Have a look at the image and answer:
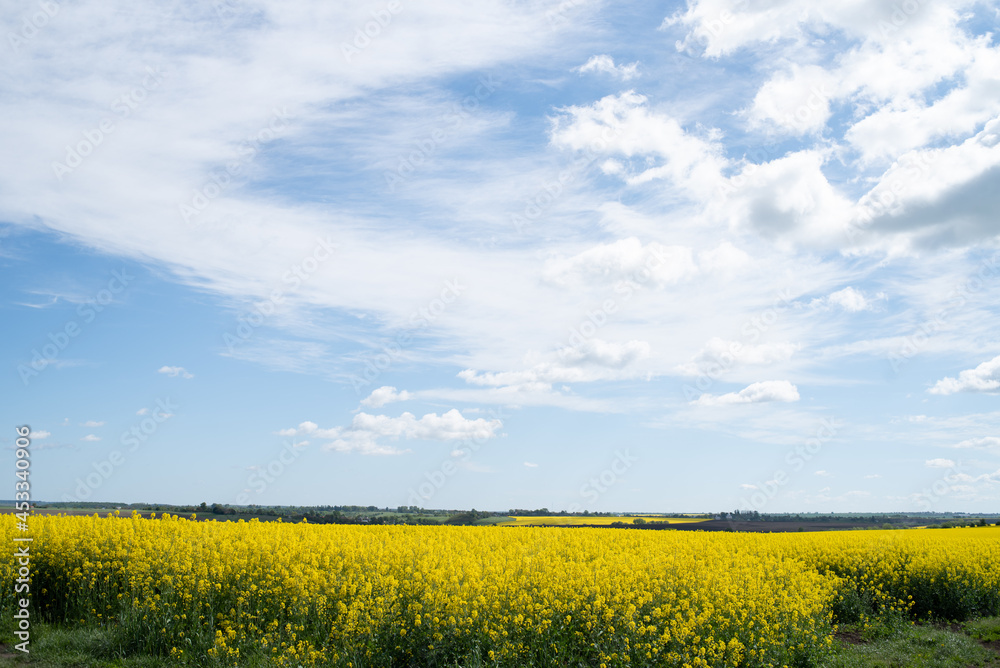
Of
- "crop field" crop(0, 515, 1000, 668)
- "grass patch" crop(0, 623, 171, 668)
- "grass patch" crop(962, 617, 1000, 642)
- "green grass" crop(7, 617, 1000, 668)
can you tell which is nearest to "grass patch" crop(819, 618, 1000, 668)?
"green grass" crop(7, 617, 1000, 668)

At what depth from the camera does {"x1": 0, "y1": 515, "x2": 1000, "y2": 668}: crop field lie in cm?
852

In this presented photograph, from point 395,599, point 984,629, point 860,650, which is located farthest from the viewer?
point 984,629

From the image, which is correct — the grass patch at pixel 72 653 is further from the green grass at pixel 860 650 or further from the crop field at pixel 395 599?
the crop field at pixel 395 599

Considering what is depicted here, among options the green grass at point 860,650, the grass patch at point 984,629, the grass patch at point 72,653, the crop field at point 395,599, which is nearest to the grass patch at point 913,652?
the green grass at point 860,650

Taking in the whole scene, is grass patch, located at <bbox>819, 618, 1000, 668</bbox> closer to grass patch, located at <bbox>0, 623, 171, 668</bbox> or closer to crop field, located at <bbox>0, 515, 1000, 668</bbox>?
crop field, located at <bbox>0, 515, 1000, 668</bbox>

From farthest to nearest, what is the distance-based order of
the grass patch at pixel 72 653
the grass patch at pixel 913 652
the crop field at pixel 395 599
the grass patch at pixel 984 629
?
the grass patch at pixel 984 629, the grass patch at pixel 913 652, the grass patch at pixel 72 653, the crop field at pixel 395 599

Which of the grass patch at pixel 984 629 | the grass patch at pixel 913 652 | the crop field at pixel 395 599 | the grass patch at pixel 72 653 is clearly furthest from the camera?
the grass patch at pixel 984 629

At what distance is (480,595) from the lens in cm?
894

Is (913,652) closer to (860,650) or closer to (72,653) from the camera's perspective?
(860,650)

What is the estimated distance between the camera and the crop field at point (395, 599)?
852 cm

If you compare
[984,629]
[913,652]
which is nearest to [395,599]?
[913,652]

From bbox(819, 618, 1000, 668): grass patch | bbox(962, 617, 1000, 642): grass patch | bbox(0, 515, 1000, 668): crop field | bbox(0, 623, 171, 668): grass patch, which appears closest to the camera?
bbox(0, 515, 1000, 668): crop field

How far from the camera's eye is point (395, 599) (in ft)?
29.7

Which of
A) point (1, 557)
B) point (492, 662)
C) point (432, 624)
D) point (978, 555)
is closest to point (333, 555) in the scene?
point (432, 624)
